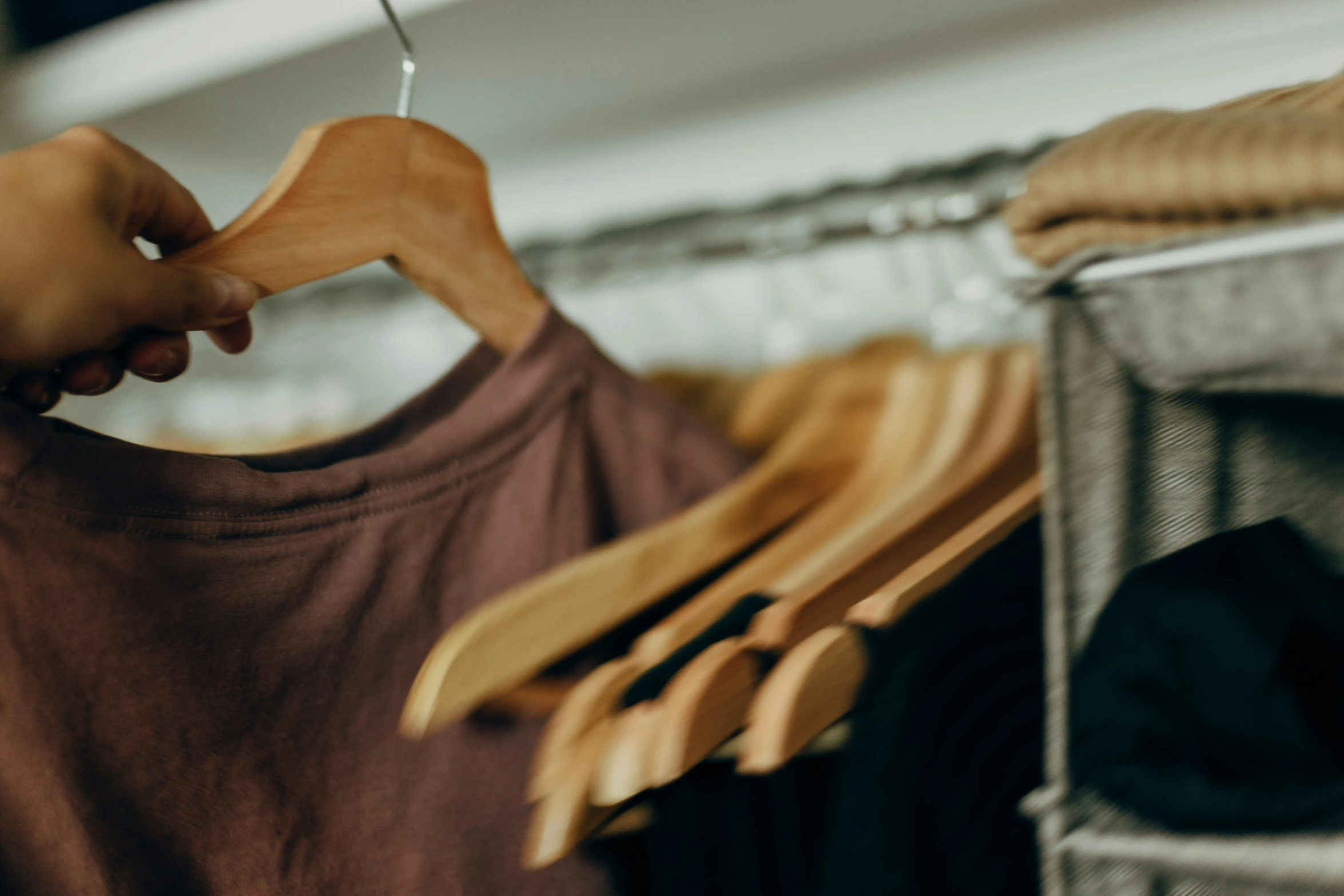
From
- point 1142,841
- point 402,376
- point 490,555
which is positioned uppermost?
point 402,376

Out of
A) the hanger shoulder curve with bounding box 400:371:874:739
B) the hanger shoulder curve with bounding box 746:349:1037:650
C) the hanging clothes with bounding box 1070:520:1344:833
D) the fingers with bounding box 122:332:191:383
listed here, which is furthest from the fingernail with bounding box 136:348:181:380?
the hanging clothes with bounding box 1070:520:1344:833

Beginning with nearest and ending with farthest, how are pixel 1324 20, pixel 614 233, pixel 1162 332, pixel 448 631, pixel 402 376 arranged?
1. pixel 1162 332
2. pixel 448 631
3. pixel 1324 20
4. pixel 614 233
5. pixel 402 376

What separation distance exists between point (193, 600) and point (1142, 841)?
1.30 ft

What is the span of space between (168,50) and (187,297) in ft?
1.28

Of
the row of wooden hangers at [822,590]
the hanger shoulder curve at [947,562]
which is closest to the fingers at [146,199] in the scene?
the row of wooden hangers at [822,590]

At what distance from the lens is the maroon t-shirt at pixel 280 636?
334mm

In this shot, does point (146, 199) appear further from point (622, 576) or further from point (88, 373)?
point (622, 576)

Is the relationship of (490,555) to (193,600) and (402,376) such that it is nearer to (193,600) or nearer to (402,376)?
(193,600)

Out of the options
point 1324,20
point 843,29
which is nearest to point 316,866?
point 843,29

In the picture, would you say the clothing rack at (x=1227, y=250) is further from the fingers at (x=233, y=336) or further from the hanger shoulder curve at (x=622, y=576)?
the fingers at (x=233, y=336)

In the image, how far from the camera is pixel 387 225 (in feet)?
1.44

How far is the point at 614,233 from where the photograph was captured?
730 mm

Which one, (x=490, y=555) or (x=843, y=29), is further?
(x=843, y=29)

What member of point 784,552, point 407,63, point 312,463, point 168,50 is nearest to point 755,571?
point 784,552
